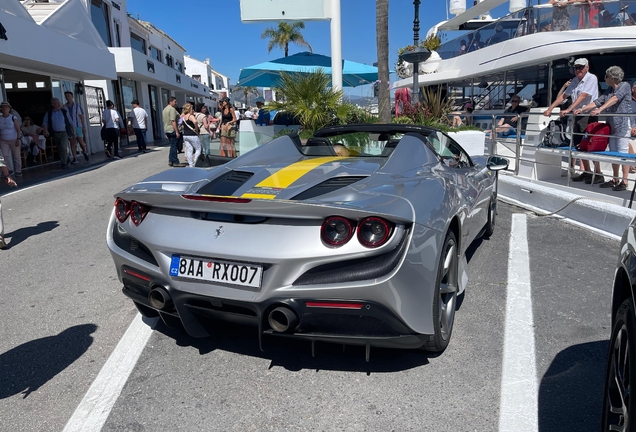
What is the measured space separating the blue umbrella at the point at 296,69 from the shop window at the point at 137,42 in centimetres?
1984

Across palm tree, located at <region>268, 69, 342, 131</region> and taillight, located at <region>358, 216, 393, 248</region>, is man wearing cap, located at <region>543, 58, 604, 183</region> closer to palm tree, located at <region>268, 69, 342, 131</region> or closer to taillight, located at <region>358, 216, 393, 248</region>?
palm tree, located at <region>268, 69, 342, 131</region>

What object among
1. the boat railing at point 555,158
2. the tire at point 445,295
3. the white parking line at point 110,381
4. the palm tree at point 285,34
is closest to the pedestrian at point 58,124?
the boat railing at point 555,158

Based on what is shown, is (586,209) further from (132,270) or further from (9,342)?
(9,342)

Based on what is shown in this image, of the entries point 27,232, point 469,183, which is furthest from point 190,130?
point 469,183

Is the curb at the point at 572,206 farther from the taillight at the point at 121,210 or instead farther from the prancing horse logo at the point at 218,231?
the taillight at the point at 121,210

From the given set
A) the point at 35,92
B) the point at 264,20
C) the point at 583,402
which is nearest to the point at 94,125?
the point at 35,92

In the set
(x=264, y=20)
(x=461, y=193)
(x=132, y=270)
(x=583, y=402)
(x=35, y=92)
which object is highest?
(x=264, y=20)

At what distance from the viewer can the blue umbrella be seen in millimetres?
14177

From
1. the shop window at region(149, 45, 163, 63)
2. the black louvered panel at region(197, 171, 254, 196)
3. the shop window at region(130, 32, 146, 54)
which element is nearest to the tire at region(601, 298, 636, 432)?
the black louvered panel at region(197, 171, 254, 196)

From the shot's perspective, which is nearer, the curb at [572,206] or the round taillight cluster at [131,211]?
the round taillight cluster at [131,211]

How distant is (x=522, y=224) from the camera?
637 cm

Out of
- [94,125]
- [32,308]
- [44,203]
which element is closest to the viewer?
[32,308]

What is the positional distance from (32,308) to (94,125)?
1895cm

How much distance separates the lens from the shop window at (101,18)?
24.4m
